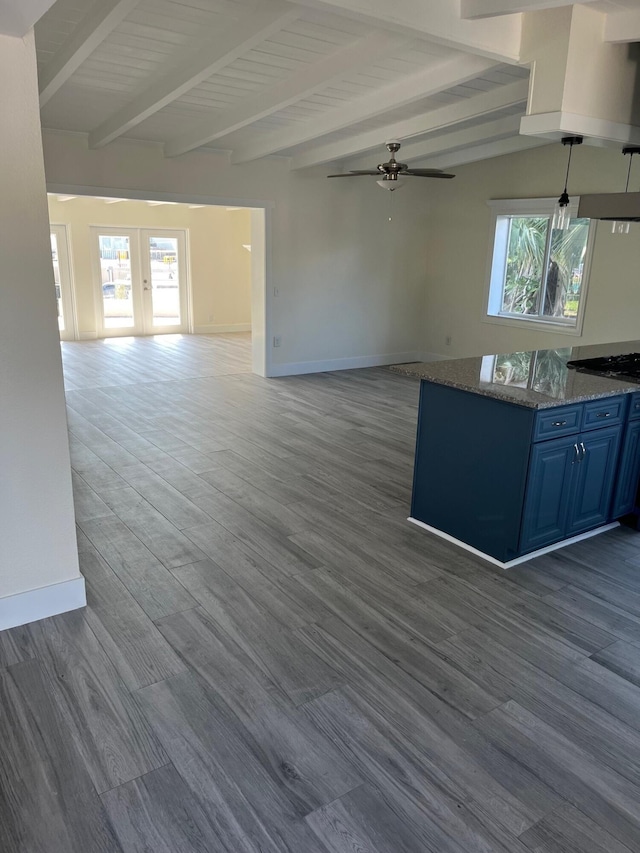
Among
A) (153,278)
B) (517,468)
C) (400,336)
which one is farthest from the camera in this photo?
(153,278)

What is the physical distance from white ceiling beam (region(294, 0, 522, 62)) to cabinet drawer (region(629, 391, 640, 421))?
1.98 metres

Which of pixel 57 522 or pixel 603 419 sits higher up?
pixel 603 419

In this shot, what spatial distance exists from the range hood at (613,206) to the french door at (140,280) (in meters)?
9.05

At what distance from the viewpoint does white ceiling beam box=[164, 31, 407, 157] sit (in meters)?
3.55

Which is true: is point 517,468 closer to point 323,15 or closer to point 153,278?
point 323,15

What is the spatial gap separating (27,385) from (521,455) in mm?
2248

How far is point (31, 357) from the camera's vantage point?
2348 millimetres

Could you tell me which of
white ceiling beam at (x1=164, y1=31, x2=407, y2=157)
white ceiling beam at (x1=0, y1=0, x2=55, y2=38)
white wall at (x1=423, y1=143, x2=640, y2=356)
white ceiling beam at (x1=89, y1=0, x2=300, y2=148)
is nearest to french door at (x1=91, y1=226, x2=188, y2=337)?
white wall at (x1=423, y1=143, x2=640, y2=356)

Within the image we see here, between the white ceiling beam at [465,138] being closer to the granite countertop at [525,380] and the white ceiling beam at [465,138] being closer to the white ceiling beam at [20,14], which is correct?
the granite countertop at [525,380]

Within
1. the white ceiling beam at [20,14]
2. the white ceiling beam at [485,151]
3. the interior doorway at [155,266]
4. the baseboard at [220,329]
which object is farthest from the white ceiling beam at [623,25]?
the baseboard at [220,329]

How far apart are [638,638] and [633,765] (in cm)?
76

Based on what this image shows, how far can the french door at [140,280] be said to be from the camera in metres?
10.6

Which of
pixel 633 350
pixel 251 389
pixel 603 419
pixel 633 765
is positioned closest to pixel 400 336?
pixel 251 389

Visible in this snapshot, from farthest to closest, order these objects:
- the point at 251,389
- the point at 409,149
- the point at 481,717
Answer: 1. the point at 251,389
2. the point at 409,149
3. the point at 481,717
